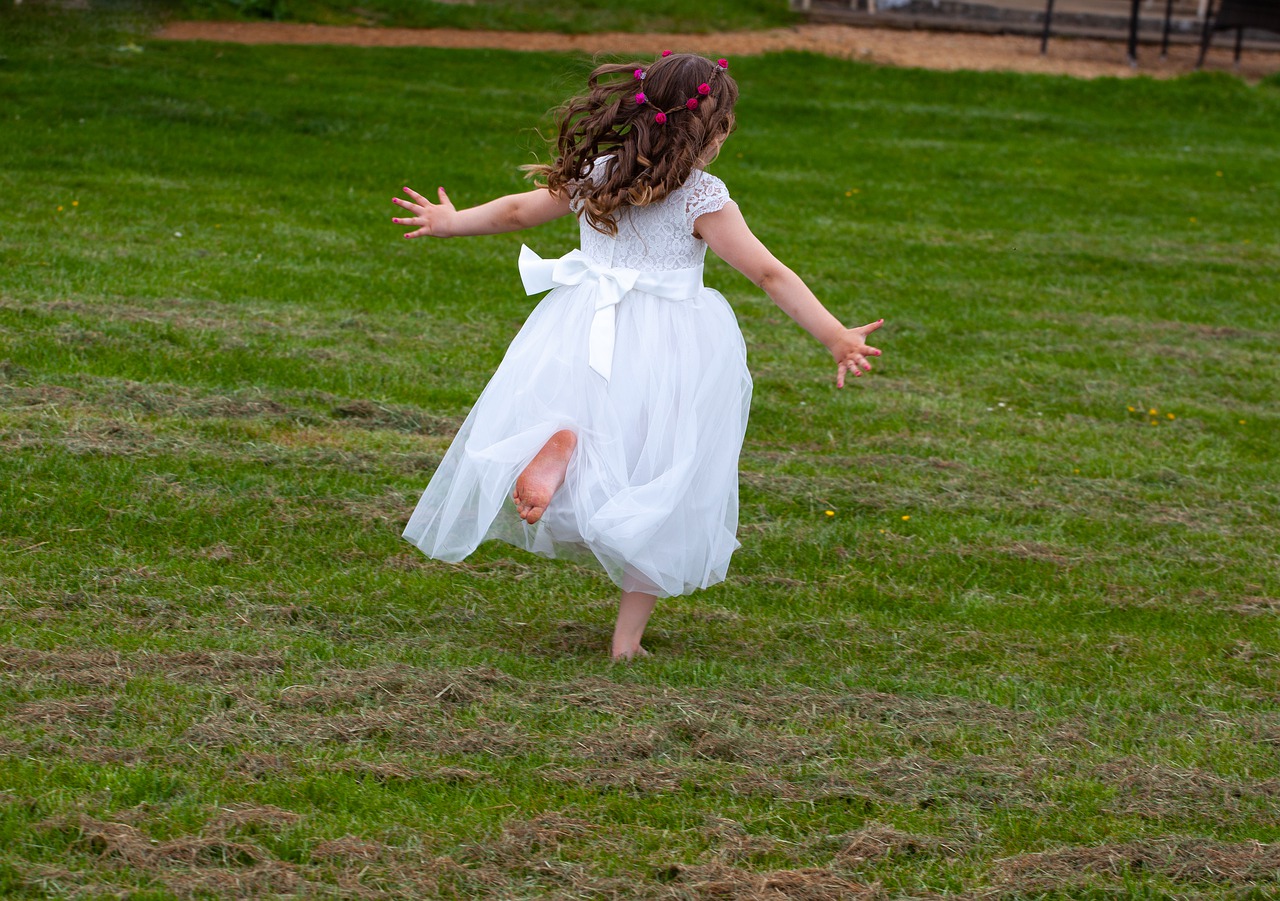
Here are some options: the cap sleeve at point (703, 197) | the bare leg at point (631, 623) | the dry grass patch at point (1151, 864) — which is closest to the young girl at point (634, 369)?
the cap sleeve at point (703, 197)

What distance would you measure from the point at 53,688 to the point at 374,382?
359 cm

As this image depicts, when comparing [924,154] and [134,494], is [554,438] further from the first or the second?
[924,154]

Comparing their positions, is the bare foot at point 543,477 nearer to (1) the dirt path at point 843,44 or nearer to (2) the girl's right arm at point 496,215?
(2) the girl's right arm at point 496,215

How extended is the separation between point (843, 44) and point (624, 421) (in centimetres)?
1830

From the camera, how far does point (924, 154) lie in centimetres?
1575

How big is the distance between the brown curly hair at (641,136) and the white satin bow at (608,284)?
5.2 inches

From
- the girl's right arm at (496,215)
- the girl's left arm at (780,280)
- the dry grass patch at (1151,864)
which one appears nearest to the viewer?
the dry grass patch at (1151,864)

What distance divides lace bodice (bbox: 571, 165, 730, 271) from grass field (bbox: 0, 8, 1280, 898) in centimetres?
112

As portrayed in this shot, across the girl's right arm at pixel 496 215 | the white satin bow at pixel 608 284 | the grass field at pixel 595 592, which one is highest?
the girl's right arm at pixel 496 215

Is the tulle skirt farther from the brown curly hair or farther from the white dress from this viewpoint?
the brown curly hair

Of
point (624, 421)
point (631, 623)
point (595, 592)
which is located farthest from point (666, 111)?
point (595, 592)

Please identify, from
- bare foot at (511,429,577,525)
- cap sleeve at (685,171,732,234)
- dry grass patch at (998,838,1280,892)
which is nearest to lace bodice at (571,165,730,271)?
cap sleeve at (685,171,732,234)

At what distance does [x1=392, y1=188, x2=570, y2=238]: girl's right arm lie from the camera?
4402 mm

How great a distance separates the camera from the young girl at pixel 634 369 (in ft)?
13.6
